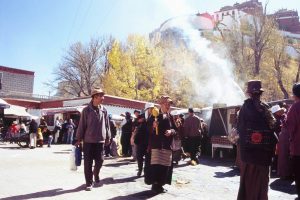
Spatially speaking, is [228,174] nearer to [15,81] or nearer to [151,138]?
[151,138]

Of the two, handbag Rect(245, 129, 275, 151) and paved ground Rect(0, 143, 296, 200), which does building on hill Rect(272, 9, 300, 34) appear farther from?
handbag Rect(245, 129, 275, 151)

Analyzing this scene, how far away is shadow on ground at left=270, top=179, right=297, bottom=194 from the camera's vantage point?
7.22 meters

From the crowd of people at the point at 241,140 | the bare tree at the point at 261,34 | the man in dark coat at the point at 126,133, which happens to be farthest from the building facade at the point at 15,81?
the crowd of people at the point at 241,140

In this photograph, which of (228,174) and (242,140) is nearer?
(242,140)

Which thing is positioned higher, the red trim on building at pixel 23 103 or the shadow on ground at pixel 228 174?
the red trim on building at pixel 23 103

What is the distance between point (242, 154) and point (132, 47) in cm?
3964

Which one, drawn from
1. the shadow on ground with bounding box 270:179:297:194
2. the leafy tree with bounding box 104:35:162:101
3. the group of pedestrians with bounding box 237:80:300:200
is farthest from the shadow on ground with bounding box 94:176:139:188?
the leafy tree with bounding box 104:35:162:101

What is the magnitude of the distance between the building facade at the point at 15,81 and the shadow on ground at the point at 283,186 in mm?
43527

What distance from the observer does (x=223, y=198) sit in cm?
629

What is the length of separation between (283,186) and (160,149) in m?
3.24

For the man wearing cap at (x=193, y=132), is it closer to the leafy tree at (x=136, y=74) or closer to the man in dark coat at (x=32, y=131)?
the man in dark coat at (x=32, y=131)

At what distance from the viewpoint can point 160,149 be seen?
21.4ft

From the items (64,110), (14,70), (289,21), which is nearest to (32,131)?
(64,110)

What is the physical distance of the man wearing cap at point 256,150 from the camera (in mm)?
4473
